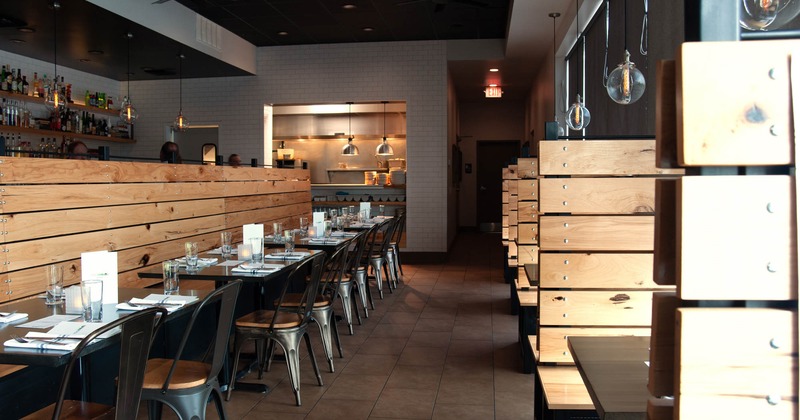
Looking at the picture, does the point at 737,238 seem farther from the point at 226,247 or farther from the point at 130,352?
the point at 226,247

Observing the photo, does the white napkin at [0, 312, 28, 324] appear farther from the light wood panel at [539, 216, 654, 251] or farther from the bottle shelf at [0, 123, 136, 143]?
the bottle shelf at [0, 123, 136, 143]

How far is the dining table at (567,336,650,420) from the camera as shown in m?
1.55

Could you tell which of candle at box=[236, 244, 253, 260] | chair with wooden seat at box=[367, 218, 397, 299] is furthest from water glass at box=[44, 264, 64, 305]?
chair with wooden seat at box=[367, 218, 397, 299]

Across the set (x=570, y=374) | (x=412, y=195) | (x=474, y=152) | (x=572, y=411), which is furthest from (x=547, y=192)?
(x=474, y=152)

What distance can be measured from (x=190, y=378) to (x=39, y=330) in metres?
0.66

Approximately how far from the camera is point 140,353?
7.52 feet

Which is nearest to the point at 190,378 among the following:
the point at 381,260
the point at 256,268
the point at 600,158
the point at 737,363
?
the point at 256,268

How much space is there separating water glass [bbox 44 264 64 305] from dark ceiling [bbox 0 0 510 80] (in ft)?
15.2

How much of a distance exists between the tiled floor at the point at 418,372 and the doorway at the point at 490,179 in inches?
368

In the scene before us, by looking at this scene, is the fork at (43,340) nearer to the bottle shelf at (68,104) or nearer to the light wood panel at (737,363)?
the light wood panel at (737,363)

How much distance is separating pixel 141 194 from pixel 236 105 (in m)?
6.06

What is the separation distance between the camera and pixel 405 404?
384cm

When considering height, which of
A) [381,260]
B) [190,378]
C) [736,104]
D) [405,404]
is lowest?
[405,404]

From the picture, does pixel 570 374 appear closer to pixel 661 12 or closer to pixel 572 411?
pixel 572 411
